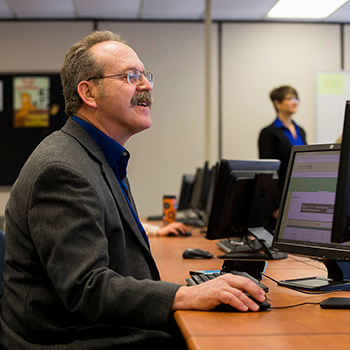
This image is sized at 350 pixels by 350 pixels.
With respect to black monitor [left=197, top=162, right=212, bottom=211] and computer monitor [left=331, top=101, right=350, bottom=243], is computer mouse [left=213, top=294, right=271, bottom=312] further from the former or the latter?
black monitor [left=197, top=162, right=212, bottom=211]

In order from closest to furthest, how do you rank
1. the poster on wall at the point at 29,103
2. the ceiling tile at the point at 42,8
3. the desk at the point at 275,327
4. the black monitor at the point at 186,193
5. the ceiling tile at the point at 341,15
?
the desk at the point at 275,327, the black monitor at the point at 186,193, the ceiling tile at the point at 42,8, the ceiling tile at the point at 341,15, the poster on wall at the point at 29,103

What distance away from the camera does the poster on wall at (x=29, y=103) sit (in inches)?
200

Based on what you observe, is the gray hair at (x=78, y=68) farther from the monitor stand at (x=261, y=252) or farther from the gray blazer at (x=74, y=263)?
the monitor stand at (x=261, y=252)

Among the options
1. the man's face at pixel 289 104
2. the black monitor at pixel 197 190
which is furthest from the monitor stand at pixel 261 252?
the man's face at pixel 289 104

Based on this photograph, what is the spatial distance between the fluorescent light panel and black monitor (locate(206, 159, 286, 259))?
3.33 meters

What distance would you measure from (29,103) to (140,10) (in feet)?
5.63

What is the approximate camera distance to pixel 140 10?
4.88 m

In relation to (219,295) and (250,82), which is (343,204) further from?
(250,82)

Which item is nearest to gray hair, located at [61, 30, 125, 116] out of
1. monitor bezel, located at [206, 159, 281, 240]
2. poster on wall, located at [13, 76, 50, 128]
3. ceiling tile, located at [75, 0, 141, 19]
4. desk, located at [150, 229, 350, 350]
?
monitor bezel, located at [206, 159, 281, 240]

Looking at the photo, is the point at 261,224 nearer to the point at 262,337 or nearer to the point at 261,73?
the point at 262,337

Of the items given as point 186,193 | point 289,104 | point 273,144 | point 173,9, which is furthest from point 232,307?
point 173,9

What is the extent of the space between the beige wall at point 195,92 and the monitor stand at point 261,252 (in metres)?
3.32

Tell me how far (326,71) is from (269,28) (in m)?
0.90

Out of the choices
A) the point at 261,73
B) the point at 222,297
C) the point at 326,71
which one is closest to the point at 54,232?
the point at 222,297
